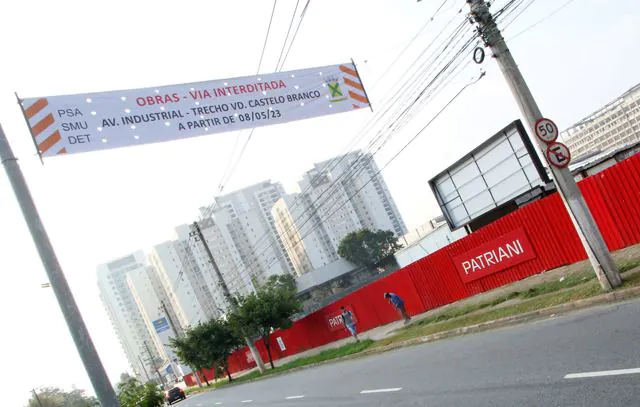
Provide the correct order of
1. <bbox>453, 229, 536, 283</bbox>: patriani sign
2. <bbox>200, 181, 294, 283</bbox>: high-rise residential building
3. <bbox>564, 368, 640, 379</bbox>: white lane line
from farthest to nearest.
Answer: <bbox>200, 181, 294, 283</bbox>: high-rise residential building, <bbox>453, 229, 536, 283</bbox>: patriani sign, <bbox>564, 368, 640, 379</bbox>: white lane line

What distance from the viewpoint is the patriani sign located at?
56.9ft

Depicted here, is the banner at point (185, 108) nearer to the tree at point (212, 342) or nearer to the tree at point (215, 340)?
the tree at point (212, 342)

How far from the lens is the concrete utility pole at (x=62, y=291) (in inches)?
197

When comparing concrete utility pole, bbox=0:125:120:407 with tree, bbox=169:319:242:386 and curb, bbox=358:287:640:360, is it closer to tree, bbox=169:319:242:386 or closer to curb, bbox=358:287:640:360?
curb, bbox=358:287:640:360

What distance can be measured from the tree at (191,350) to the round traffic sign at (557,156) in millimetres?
32421

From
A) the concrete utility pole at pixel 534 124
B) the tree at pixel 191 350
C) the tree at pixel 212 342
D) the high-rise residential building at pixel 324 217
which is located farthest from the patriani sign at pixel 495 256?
the high-rise residential building at pixel 324 217

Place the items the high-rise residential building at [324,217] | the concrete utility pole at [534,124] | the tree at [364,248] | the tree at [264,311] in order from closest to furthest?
the concrete utility pole at [534,124]
the tree at [264,311]
the tree at [364,248]
the high-rise residential building at [324,217]

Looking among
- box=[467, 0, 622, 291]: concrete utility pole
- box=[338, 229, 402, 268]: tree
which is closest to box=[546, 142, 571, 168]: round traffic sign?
box=[467, 0, 622, 291]: concrete utility pole

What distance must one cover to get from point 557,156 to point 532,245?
725 centimetres

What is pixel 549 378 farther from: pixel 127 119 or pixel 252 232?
pixel 252 232

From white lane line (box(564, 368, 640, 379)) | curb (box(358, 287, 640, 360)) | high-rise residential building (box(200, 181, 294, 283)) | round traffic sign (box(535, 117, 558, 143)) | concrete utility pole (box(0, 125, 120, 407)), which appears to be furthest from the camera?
high-rise residential building (box(200, 181, 294, 283))

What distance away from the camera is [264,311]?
3045 centimetres

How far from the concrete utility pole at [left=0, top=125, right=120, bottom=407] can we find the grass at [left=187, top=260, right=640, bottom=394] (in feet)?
30.1

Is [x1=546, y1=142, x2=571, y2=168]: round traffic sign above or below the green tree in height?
above
